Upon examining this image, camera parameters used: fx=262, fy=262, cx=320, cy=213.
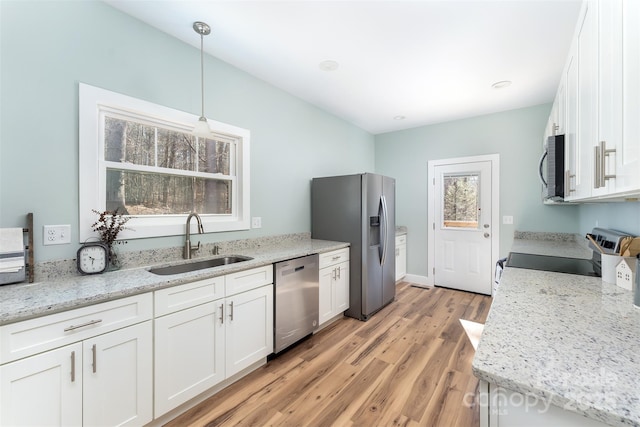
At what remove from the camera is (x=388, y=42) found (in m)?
2.14

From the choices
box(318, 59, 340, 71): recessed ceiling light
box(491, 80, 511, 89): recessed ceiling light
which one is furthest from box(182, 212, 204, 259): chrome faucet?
box(491, 80, 511, 89): recessed ceiling light

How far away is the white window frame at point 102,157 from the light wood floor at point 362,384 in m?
1.26

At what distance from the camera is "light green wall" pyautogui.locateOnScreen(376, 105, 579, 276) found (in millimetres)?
3447

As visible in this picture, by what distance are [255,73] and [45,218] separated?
2061 millimetres

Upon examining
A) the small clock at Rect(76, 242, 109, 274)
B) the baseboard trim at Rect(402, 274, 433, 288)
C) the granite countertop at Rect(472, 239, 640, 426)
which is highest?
the small clock at Rect(76, 242, 109, 274)

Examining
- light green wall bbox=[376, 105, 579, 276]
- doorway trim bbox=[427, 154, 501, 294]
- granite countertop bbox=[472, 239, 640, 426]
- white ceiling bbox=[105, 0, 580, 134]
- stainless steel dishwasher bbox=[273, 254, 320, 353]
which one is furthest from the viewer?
doorway trim bbox=[427, 154, 501, 294]

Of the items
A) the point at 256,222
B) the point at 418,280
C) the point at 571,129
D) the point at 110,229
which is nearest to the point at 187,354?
the point at 110,229

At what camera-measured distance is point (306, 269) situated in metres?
2.45

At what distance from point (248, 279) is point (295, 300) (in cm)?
57

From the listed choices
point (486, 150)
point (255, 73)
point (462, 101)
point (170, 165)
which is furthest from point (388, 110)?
point (170, 165)

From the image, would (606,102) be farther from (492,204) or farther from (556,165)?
(492,204)

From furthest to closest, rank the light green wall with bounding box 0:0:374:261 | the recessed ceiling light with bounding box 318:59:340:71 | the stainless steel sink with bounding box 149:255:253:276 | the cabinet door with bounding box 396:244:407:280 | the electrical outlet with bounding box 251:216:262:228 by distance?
the cabinet door with bounding box 396:244:407:280 < the electrical outlet with bounding box 251:216:262:228 < the recessed ceiling light with bounding box 318:59:340:71 < the stainless steel sink with bounding box 149:255:253:276 < the light green wall with bounding box 0:0:374:261

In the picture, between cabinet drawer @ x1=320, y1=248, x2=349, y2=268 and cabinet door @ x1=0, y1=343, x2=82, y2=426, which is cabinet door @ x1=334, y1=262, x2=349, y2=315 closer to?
cabinet drawer @ x1=320, y1=248, x2=349, y2=268

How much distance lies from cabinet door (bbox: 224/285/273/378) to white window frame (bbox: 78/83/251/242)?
0.74m
